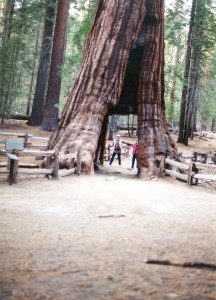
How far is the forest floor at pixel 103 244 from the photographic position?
3.72 m

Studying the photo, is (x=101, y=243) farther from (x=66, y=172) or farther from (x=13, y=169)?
(x=66, y=172)

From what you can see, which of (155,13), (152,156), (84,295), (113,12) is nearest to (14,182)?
(152,156)

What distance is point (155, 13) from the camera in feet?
46.6

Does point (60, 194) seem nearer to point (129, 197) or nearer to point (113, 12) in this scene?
point (129, 197)

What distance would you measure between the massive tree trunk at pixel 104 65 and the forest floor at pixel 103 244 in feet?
14.8

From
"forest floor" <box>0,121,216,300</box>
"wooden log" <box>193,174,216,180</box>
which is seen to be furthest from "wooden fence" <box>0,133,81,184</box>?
"wooden log" <box>193,174,216,180</box>

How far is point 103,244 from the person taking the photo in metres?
5.20

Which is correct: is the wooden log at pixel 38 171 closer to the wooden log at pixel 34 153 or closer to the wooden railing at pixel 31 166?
the wooden railing at pixel 31 166

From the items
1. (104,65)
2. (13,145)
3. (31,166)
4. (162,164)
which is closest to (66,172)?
(31,166)

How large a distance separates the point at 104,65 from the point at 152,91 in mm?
2281

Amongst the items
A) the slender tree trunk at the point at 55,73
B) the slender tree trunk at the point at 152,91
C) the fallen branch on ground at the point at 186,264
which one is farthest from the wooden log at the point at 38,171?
the slender tree trunk at the point at 55,73

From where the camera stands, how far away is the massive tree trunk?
13.6 meters

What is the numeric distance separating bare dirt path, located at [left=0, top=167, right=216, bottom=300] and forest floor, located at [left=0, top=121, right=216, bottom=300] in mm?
10

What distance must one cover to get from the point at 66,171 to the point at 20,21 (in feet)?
64.5
